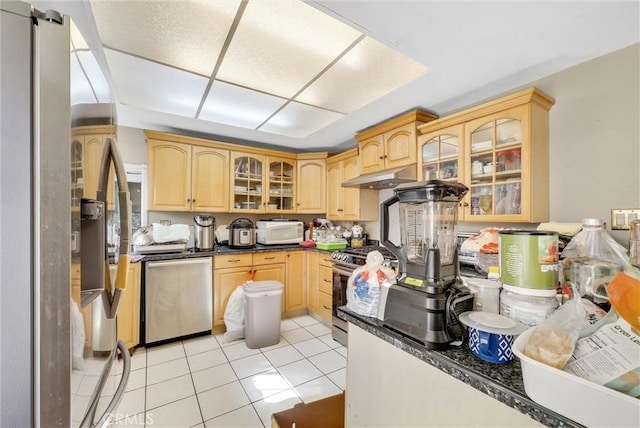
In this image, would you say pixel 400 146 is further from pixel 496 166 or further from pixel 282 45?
pixel 282 45

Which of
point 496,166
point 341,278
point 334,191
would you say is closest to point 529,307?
point 496,166

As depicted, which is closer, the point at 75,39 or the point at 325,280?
the point at 75,39

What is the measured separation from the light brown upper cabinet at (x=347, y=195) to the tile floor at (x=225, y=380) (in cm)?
149

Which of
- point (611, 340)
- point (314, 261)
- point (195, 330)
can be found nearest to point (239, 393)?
point (195, 330)

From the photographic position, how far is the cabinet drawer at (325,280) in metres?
2.95

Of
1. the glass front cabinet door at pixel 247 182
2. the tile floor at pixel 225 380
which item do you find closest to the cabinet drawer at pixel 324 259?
the tile floor at pixel 225 380

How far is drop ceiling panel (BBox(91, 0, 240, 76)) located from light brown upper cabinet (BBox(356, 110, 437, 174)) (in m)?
1.69

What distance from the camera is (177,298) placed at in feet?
8.37

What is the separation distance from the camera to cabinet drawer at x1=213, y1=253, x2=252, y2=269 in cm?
278

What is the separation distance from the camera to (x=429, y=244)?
33.3 inches

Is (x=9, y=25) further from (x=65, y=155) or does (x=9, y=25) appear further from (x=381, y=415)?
(x=381, y=415)

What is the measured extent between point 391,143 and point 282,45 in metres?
1.49

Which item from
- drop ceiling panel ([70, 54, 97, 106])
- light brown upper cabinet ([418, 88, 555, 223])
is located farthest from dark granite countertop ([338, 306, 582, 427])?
light brown upper cabinet ([418, 88, 555, 223])

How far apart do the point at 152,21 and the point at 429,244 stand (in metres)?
1.82
